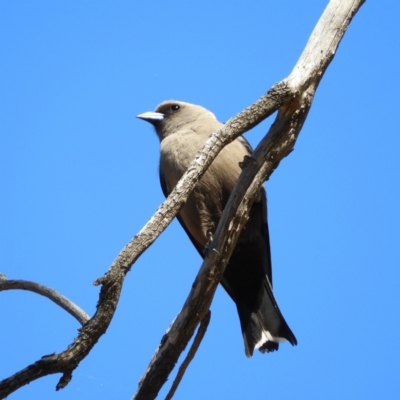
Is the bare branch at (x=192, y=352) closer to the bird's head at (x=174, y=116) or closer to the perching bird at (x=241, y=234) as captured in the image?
the perching bird at (x=241, y=234)

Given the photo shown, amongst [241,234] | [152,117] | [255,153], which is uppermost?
[152,117]

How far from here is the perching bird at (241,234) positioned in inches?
202

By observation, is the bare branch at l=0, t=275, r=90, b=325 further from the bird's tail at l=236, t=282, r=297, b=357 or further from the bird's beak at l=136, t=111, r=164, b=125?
the bird's beak at l=136, t=111, r=164, b=125

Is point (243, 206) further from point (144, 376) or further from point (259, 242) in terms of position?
point (259, 242)

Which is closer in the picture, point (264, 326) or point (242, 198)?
point (242, 198)

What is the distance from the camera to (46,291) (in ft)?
13.9

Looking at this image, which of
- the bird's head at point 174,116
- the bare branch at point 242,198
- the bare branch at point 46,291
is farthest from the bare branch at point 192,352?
the bird's head at point 174,116

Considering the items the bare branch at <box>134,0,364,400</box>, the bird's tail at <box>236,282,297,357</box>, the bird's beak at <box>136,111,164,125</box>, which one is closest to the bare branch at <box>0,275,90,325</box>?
the bare branch at <box>134,0,364,400</box>

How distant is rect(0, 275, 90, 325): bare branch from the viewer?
4.18 meters

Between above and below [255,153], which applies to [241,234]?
above

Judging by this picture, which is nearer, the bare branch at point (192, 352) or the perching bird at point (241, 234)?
the bare branch at point (192, 352)

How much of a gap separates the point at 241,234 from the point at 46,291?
5.62ft

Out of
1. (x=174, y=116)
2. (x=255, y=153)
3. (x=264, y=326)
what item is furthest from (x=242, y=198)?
(x=174, y=116)

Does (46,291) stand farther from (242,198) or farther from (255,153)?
(255,153)
